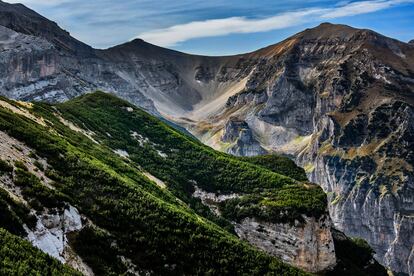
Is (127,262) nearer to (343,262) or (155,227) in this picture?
(155,227)

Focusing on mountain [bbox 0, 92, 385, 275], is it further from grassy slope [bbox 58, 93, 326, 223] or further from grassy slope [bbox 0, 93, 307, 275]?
grassy slope [bbox 58, 93, 326, 223]

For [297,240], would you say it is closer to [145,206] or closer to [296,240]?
[296,240]

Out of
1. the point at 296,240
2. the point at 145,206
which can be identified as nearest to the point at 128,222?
the point at 145,206

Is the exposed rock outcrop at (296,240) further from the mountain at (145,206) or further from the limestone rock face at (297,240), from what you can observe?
the mountain at (145,206)

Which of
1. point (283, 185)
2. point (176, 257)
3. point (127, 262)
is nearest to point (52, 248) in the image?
point (127, 262)

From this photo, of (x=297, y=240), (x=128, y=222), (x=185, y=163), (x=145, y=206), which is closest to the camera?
(x=128, y=222)
